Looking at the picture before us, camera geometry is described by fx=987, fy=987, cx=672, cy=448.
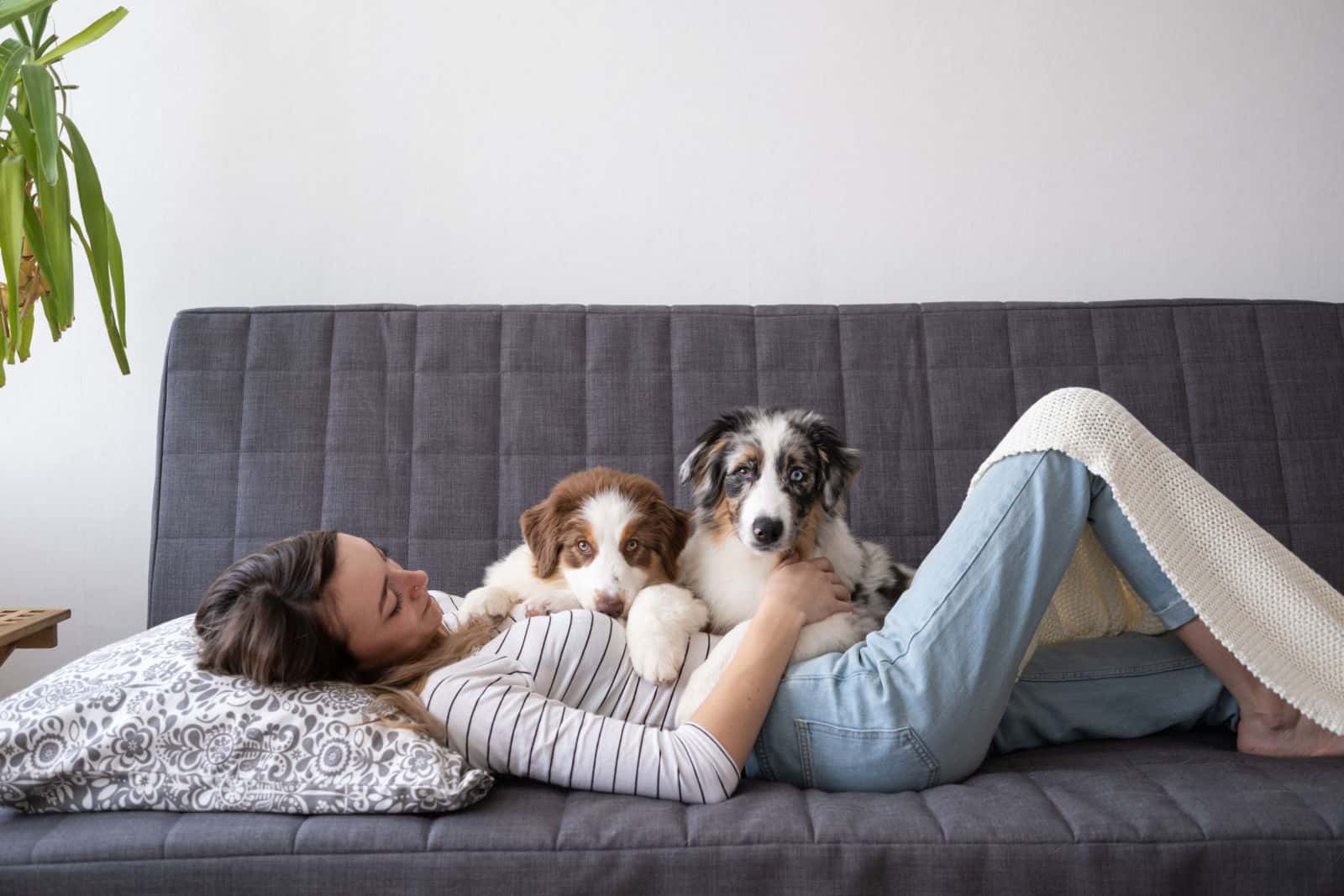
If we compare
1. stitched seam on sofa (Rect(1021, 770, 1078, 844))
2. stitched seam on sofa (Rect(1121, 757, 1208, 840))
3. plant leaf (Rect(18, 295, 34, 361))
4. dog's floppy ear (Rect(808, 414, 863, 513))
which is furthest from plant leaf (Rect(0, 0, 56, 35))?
stitched seam on sofa (Rect(1121, 757, 1208, 840))

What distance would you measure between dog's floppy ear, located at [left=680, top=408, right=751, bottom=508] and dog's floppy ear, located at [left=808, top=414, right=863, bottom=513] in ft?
0.46

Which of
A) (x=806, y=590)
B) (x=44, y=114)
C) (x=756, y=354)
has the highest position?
(x=44, y=114)

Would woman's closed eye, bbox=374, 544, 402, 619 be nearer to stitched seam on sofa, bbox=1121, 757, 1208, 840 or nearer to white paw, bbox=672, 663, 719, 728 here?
white paw, bbox=672, 663, 719, 728

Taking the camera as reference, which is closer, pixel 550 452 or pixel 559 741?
pixel 559 741

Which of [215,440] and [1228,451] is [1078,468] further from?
[215,440]

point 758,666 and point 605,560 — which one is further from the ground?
point 605,560

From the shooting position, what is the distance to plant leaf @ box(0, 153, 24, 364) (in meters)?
2.03

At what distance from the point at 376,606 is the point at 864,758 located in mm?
808

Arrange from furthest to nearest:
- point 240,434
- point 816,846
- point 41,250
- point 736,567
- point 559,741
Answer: point 240,434 → point 41,250 → point 736,567 → point 559,741 → point 816,846

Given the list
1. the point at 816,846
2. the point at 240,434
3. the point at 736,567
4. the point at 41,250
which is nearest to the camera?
the point at 816,846

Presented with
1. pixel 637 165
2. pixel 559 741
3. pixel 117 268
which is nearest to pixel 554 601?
pixel 559 741

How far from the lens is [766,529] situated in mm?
1795

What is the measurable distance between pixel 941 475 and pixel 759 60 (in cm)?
140

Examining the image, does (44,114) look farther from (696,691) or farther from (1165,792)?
(1165,792)
